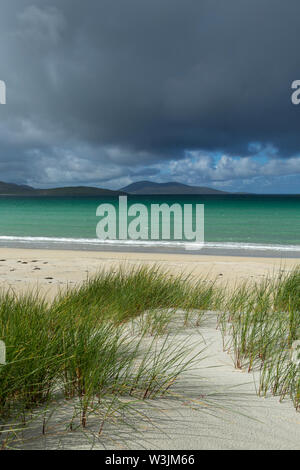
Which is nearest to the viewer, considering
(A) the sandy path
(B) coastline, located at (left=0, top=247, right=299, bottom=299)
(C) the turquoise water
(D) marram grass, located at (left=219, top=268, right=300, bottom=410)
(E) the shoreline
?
(A) the sandy path

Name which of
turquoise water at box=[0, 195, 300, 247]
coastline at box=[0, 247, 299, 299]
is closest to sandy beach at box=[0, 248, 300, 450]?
coastline at box=[0, 247, 299, 299]

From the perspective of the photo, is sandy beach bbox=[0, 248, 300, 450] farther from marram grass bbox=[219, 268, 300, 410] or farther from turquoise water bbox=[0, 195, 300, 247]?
turquoise water bbox=[0, 195, 300, 247]

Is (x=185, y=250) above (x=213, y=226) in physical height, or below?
below

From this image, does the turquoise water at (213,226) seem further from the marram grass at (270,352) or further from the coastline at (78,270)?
the marram grass at (270,352)

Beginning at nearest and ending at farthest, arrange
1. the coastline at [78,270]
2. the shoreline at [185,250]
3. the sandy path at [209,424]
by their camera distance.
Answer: the sandy path at [209,424] < the coastline at [78,270] < the shoreline at [185,250]

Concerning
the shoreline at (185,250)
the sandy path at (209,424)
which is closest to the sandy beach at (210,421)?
the sandy path at (209,424)

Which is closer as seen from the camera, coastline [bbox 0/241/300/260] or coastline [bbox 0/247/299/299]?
coastline [bbox 0/247/299/299]

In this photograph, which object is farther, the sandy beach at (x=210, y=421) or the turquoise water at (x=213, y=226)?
the turquoise water at (x=213, y=226)

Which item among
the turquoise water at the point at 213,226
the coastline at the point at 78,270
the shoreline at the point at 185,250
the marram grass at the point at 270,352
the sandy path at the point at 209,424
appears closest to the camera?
the sandy path at the point at 209,424

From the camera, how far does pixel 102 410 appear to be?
194 cm

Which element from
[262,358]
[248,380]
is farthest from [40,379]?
[262,358]

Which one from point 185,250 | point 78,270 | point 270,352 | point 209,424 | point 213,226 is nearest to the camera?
point 209,424

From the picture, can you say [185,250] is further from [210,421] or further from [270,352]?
[210,421]

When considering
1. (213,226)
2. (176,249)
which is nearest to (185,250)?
(176,249)
